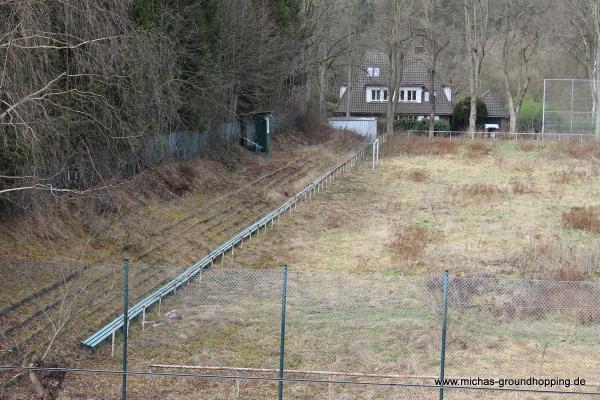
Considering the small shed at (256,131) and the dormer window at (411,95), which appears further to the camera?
the dormer window at (411,95)

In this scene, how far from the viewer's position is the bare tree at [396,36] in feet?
169

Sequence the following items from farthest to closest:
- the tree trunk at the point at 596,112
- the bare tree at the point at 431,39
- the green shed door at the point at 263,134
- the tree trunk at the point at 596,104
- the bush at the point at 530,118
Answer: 1. the bush at the point at 530,118
2. the bare tree at the point at 431,39
3. the tree trunk at the point at 596,104
4. the tree trunk at the point at 596,112
5. the green shed door at the point at 263,134

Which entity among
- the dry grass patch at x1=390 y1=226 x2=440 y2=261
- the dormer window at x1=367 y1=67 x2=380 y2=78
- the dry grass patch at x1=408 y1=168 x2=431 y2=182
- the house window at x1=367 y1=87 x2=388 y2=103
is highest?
the dormer window at x1=367 y1=67 x2=380 y2=78

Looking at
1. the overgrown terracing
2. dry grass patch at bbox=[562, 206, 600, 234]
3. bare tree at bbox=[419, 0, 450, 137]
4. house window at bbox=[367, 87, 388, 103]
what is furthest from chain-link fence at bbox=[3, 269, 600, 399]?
house window at bbox=[367, 87, 388, 103]

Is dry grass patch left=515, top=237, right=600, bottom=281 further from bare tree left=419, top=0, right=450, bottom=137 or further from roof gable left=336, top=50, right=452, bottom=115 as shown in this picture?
roof gable left=336, top=50, right=452, bottom=115

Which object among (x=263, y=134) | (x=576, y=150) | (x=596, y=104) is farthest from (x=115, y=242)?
(x=596, y=104)

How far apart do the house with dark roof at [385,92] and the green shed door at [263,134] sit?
27.5m

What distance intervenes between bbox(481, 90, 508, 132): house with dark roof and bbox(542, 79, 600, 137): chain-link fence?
13914mm

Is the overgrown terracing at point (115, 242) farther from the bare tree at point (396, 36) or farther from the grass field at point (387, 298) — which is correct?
the bare tree at point (396, 36)

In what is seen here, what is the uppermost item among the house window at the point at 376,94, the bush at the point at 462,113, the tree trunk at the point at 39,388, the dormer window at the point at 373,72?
the dormer window at the point at 373,72

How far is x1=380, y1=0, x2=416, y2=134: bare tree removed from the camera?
169 feet

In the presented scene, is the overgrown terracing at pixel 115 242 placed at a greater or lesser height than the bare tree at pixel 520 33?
lesser

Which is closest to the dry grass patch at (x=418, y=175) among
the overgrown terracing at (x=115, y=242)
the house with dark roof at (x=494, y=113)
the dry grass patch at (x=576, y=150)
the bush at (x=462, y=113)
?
the overgrown terracing at (x=115, y=242)

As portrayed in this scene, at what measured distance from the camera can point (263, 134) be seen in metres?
35.9
